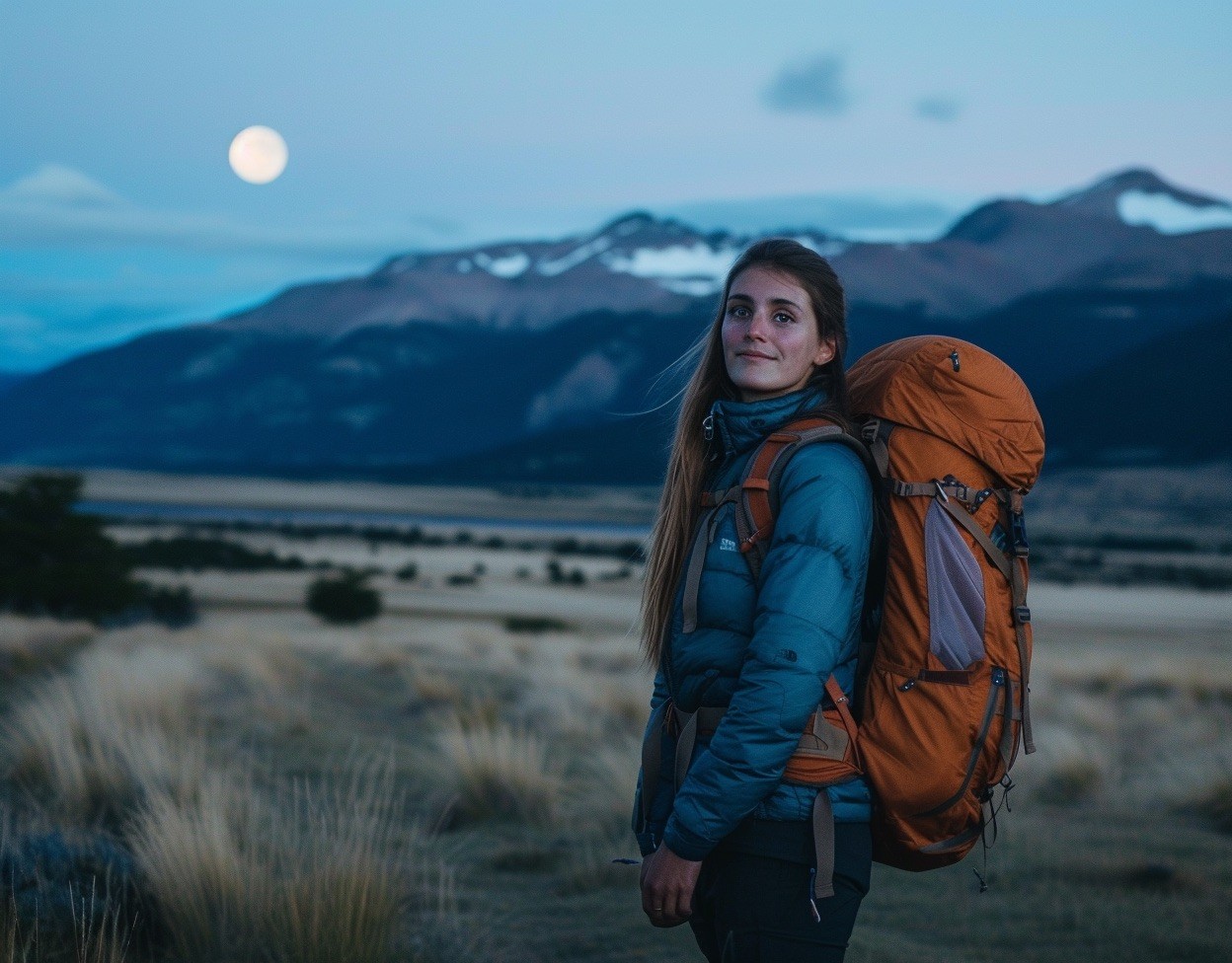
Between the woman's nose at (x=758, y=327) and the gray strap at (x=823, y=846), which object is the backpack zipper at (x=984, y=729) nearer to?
the gray strap at (x=823, y=846)

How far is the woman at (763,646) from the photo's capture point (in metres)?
2.34

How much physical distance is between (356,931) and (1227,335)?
11610cm

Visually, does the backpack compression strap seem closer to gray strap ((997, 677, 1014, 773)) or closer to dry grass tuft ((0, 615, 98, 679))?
gray strap ((997, 677, 1014, 773))

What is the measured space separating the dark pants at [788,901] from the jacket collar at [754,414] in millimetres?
765

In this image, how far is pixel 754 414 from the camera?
8.61 ft

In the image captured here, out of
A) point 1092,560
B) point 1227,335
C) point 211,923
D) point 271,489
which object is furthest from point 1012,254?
point 211,923

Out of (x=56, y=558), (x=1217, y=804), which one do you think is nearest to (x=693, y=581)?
(x=1217, y=804)

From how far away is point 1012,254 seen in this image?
606 ft

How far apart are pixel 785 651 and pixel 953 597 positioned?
0.35 metres

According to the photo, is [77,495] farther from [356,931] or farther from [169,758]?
[356,931]

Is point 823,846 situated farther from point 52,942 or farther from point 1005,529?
point 52,942

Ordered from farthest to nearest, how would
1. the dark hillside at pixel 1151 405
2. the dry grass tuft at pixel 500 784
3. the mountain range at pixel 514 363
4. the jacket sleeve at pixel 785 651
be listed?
the mountain range at pixel 514 363 → the dark hillside at pixel 1151 405 → the dry grass tuft at pixel 500 784 → the jacket sleeve at pixel 785 651

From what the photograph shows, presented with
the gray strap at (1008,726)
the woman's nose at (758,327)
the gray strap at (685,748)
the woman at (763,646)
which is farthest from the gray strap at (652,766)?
the woman's nose at (758,327)

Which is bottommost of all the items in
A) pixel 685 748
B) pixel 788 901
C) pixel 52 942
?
pixel 52 942
